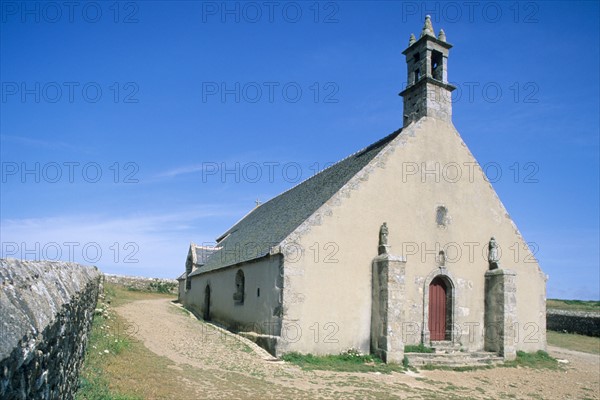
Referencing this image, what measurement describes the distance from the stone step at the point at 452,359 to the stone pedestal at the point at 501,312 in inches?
36.1

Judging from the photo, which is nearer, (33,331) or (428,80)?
(33,331)

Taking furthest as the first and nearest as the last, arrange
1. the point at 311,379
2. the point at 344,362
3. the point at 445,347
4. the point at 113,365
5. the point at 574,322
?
the point at 574,322 < the point at 445,347 < the point at 344,362 < the point at 311,379 < the point at 113,365

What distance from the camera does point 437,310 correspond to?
58.0ft

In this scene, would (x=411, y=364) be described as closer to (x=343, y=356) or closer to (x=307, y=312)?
(x=343, y=356)

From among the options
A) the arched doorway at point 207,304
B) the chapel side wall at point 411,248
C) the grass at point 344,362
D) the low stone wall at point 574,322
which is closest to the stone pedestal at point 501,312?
the chapel side wall at point 411,248

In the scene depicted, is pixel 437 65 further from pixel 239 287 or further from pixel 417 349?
pixel 239 287

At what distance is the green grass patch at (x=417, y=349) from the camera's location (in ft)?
53.5

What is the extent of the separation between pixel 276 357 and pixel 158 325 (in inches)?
254

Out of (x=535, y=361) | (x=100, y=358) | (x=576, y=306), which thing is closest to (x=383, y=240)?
(x=535, y=361)

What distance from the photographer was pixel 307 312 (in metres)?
15.1

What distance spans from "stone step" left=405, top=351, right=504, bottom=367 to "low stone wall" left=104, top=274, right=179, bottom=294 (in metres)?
30.2

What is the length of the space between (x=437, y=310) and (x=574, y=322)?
16.5 metres

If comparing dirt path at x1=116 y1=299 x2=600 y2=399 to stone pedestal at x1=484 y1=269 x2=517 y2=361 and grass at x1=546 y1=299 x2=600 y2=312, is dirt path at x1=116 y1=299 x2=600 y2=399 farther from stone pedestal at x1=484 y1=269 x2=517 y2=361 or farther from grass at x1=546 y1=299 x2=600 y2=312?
grass at x1=546 y1=299 x2=600 y2=312

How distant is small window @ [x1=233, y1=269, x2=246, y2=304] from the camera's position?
19203mm
